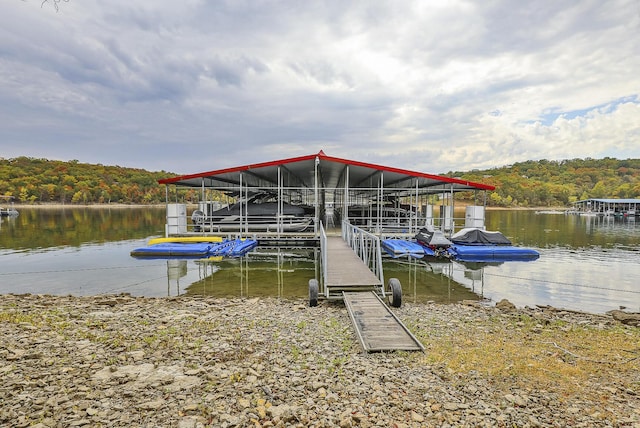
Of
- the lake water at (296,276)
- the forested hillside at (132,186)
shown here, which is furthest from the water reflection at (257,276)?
the forested hillside at (132,186)

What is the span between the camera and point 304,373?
13.0 feet

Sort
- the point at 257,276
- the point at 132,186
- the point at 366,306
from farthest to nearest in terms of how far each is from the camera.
→ the point at 132,186
the point at 257,276
the point at 366,306

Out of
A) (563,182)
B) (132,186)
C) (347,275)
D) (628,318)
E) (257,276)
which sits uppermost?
(563,182)

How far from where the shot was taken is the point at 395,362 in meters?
4.19

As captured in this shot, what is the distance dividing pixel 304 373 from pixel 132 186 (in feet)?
317

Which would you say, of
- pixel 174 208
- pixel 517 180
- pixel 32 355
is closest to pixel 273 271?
pixel 174 208

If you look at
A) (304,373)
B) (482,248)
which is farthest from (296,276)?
(482,248)

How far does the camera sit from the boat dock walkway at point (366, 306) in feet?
15.4

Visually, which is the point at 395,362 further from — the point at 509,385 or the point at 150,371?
the point at 150,371

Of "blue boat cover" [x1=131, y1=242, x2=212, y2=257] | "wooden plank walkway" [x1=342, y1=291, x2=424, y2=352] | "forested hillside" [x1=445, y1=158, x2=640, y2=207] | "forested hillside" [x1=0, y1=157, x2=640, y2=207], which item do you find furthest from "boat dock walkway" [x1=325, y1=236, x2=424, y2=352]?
"forested hillside" [x1=445, y1=158, x2=640, y2=207]

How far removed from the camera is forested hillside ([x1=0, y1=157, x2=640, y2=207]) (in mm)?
80125

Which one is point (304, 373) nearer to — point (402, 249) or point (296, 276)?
point (296, 276)

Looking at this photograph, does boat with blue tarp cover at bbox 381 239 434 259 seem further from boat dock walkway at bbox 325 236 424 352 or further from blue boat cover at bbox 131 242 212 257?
blue boat cover at bbox 131 242 212 257

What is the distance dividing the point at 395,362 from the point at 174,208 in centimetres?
1385
